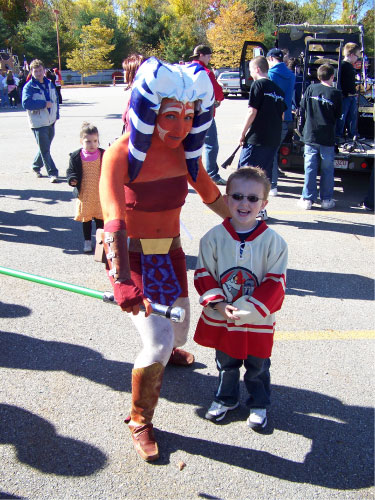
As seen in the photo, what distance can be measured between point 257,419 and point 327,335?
1.21m

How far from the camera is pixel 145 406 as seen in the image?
7.72ft

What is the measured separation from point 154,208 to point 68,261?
8.33 ft

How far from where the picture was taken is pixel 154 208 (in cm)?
245

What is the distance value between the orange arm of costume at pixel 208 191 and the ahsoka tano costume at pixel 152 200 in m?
0.09

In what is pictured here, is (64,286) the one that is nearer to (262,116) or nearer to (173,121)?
(173,121)

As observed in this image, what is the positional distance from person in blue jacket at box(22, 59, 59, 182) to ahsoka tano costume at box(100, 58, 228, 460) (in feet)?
18.1

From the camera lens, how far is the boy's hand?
7.39ft

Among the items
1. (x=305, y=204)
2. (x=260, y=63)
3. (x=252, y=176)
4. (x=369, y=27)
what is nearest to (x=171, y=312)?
(x=252, y=176)

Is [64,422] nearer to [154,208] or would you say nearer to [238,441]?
[238,441]

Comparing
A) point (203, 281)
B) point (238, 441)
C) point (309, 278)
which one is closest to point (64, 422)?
point (238, 441)

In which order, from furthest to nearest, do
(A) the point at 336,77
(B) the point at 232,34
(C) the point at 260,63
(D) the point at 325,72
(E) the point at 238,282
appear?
1. (B) the point at 232,34
2. (A) the point at 336,77
3. (D) the point at 325,72
4. (C) the point at 260,63
5. (E) the point at 238,282

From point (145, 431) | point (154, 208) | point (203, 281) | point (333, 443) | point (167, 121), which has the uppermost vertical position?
point (167, 121)

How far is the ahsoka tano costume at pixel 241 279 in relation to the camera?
2.30 meters

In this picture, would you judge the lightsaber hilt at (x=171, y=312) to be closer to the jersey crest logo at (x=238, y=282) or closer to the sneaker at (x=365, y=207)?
the jersey crest logo at (x=238, y=282)
